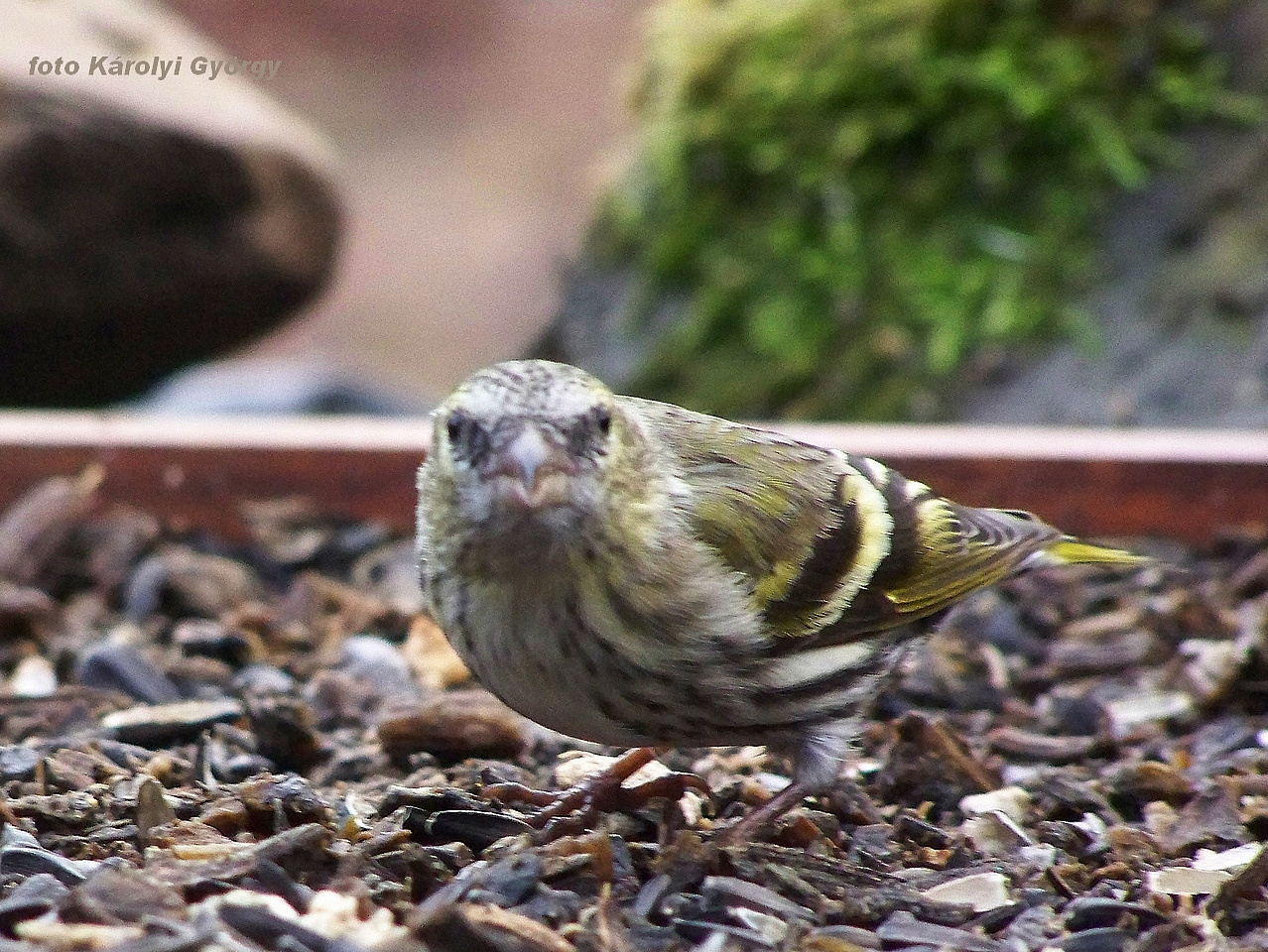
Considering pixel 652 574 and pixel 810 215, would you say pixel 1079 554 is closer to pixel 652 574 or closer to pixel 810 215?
pixel 652 574

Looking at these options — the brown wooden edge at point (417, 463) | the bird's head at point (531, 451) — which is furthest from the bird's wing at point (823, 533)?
the brown wooden edge at point (417, 463)

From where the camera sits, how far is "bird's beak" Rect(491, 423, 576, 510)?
2.23 m

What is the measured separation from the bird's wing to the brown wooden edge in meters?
1.10

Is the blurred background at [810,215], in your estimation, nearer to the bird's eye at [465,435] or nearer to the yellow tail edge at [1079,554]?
the yellow tail edge at [1079,554]

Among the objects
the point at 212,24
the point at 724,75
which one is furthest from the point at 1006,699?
the point at 212,24

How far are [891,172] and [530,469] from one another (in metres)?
4.10

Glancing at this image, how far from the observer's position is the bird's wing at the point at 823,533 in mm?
2652

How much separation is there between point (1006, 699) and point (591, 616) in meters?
1.36

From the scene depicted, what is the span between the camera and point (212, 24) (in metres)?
14.3

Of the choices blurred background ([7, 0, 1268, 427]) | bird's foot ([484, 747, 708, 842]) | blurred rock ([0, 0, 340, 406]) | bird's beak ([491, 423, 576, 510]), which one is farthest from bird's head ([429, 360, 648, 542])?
blurred rock ([0, 0, 340, 406])

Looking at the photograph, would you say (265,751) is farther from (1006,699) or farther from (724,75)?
(724,75)

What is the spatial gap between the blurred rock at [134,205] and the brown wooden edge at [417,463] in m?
1.17

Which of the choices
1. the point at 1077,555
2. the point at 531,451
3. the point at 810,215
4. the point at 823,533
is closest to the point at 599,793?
the point at 823,533

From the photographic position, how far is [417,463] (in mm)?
4367
